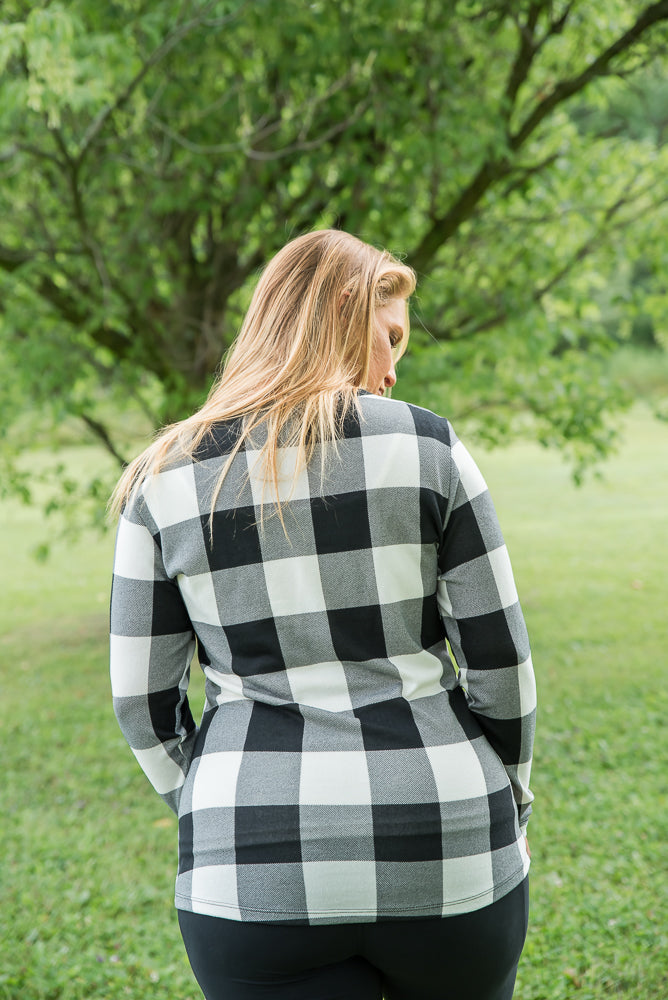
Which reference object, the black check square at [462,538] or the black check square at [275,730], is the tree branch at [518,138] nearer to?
the black check square at [462,538]

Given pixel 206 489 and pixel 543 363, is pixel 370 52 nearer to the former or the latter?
pixel 543 363

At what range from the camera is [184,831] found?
1.31 metres

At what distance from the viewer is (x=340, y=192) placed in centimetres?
556

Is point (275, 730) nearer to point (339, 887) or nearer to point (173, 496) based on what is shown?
point (339, 887)

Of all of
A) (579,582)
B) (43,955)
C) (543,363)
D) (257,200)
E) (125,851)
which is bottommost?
(579,582)

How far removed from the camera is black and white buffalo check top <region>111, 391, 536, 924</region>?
48.2 inches

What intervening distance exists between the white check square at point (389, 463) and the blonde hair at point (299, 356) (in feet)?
0.18

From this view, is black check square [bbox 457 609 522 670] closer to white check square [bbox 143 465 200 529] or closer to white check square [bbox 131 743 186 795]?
white check square [bbox 143 465 200 529]

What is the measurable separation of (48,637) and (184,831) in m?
7.83

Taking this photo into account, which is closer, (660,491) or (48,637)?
(48,637)

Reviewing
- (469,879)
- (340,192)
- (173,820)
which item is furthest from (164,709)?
(340,192)

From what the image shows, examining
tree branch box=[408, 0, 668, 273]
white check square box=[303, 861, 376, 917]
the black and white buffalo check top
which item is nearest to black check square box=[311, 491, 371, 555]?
the black and white buffalo check top

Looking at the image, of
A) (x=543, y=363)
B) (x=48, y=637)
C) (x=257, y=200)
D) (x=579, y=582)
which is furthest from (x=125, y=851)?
(x=579, y=582)

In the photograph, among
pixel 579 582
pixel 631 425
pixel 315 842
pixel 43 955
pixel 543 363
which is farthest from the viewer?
pixel 631 425
